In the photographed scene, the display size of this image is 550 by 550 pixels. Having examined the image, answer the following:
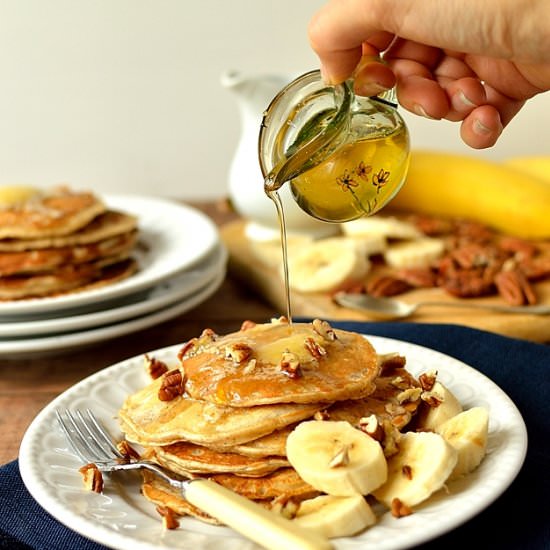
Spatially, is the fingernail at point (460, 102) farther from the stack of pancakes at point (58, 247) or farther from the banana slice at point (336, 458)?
the stack of pancakes at point (58, 247)

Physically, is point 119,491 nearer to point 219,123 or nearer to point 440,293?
point 440,293

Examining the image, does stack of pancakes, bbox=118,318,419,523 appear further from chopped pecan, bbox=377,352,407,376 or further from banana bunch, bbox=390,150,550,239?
banana bunch, bbox=390,150,550,239

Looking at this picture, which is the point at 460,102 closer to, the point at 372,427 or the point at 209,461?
the point at 372,427

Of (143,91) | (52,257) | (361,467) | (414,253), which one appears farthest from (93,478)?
(143,91)

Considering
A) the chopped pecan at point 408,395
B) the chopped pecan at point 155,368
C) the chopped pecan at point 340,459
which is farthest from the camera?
the chopped pecan at point 155,368

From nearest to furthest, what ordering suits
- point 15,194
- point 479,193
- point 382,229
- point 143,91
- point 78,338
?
point 78,338 → point 15,194 → point 382,229 → point 479,193 → point 143,91

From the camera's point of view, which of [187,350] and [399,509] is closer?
[399,509]

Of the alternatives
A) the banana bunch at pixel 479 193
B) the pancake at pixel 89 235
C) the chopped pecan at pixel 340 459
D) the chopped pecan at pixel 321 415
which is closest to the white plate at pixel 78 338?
the pancake at pixel 89 235
